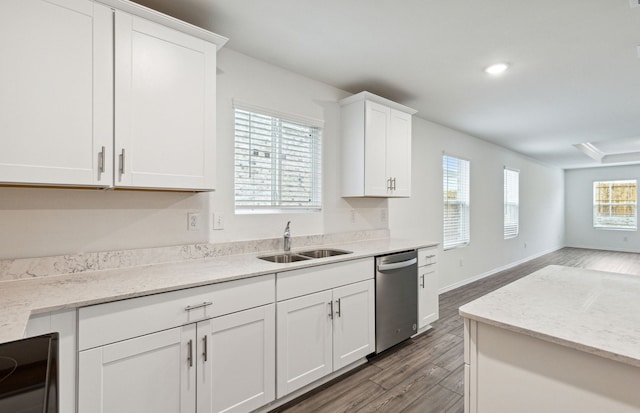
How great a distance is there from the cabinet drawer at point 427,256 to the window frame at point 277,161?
3.58 ft

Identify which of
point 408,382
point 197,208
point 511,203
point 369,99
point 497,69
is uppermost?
point 497,69

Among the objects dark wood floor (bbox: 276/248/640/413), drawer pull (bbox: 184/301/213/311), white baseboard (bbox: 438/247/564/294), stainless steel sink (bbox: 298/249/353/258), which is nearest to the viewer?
drawer pull (bbox: 184/301/213/311)

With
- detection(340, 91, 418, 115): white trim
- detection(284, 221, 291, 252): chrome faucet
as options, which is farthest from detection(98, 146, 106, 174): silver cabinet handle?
detection(340, 91, 418, 115): white trim

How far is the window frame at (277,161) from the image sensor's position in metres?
2.47

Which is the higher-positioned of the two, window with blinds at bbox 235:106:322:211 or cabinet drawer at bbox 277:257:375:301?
window with blinds at bbox 235:106:322:211

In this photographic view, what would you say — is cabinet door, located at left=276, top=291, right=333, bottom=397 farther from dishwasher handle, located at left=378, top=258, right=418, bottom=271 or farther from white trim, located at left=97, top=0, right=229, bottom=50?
white trim, located at left=97, top=0, right=229, bottom=50

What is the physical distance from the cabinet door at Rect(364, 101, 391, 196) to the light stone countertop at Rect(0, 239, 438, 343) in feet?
3.50

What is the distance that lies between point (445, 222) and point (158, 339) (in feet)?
13.5

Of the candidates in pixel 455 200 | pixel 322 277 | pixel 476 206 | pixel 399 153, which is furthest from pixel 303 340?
pixel 476 206

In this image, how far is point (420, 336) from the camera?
10.4ft

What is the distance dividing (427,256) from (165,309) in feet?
8.09

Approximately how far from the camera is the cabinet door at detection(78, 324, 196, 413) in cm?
134

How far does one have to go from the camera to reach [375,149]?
3049mm

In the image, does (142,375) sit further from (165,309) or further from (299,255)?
(299,255)
